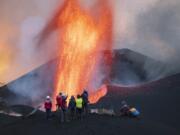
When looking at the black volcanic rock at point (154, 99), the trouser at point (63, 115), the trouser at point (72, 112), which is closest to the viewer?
the trouser at point (63, 115)

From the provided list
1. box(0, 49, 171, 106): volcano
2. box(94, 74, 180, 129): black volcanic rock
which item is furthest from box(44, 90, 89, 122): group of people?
box(0, 49, 171, 106): volcano

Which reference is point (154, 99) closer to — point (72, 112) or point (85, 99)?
point (85, 99)

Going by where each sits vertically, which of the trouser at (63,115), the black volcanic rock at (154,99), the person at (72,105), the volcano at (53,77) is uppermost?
the volcano at (53,77)

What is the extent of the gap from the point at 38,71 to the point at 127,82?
14380 mm

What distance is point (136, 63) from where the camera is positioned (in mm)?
79188

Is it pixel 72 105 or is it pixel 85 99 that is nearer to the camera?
pixel 72 105

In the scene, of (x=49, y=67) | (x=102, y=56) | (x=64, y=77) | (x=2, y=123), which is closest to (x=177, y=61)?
(x=102, y=56)

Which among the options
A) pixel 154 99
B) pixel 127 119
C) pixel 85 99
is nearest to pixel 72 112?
pixel 85 99

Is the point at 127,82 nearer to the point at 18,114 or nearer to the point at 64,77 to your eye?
the point at 64,77

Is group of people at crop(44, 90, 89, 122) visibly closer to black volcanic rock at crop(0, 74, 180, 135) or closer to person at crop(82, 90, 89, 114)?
person at crop(82, 90, 89, 114)

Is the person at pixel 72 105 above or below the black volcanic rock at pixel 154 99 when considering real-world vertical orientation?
below

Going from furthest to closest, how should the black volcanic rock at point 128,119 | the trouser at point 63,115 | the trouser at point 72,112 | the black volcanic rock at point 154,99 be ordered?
the black volcanic rock at point 154,99 < the trouser at point 72,112 < the trouser at point 63,115 < the black volcanic rock at point 128,119

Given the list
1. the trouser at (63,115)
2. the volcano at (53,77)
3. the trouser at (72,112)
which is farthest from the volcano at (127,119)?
the volcano at (53,77)

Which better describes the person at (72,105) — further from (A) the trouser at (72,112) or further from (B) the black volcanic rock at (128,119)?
(B) the black volcanic rock at (128,119)
